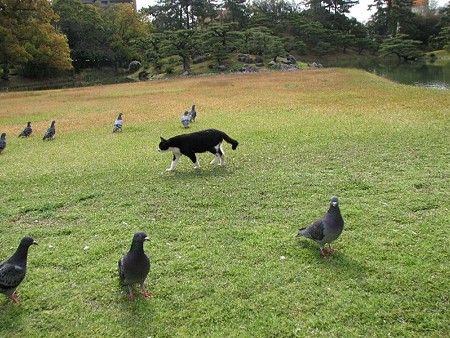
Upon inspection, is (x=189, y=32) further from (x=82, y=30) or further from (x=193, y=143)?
(x=193, y=143)

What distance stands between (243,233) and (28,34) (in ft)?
141

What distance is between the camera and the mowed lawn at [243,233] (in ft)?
14.6

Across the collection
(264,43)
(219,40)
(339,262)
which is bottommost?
(339,262)

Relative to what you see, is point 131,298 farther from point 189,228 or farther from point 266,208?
point 266,208

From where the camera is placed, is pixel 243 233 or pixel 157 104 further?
pixel 157 104

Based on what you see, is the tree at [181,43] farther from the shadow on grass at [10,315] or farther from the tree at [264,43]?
the shadow on grass at [10,315]

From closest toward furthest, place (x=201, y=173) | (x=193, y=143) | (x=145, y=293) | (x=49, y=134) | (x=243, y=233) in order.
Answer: (x=145, y=293) < (x=243, y=233) < (x=193, y=143) < (x=201, y=173) < (x=49, y=134)

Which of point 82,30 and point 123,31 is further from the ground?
point 123,31

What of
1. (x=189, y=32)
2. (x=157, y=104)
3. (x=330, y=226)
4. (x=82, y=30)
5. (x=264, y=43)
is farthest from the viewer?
(x=82, y=30)

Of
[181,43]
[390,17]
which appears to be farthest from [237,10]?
[390,17]

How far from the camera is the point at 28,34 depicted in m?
40.5

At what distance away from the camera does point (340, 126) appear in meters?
13.7

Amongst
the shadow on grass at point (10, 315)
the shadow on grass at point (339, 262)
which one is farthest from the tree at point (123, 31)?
the shadow on grass at point (339, 262)

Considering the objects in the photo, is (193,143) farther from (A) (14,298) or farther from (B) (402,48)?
(B) (402,48)
